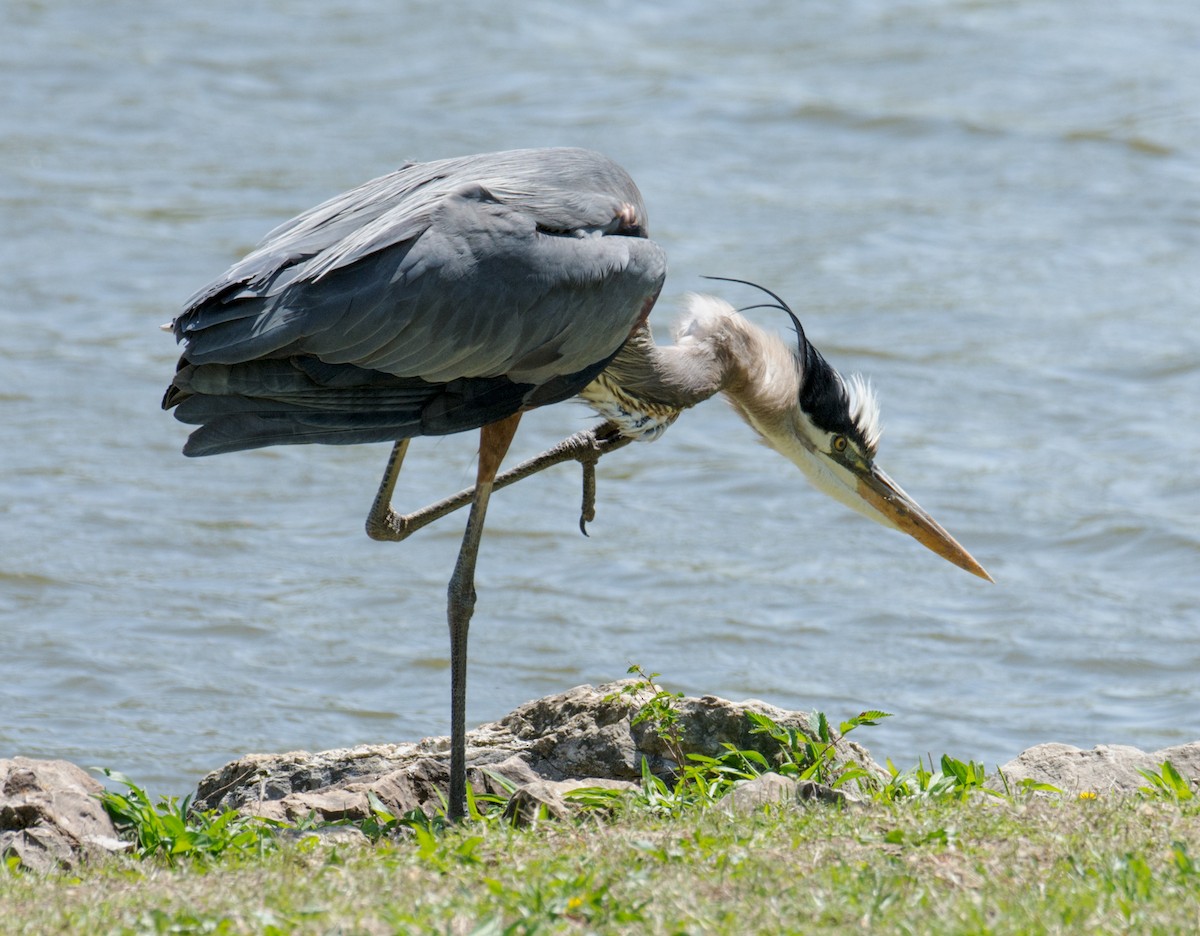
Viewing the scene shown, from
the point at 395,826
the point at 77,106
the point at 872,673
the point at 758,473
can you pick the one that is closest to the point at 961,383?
the point at 758,473

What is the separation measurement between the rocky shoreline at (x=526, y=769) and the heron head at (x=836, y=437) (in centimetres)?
167

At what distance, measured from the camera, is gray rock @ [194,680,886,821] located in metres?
5.51

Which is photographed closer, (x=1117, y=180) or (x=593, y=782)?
(x=593, y=782)

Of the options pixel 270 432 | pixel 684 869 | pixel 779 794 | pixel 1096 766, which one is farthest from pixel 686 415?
pixel 684 869

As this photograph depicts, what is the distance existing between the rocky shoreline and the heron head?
5.48ft

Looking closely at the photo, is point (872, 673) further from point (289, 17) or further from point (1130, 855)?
point (289, 17)

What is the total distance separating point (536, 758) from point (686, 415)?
232 inches

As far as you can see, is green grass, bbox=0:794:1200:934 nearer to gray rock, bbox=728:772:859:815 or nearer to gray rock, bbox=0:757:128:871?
gray rock, bbox=728:772:859:815

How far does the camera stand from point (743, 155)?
49.1 feet

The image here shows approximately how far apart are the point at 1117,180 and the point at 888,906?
38.9ft

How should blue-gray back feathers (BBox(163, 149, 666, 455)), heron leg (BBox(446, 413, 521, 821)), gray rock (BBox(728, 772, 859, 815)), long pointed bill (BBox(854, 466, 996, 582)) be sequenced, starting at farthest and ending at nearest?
1. long pointed bill (BBox(854, 466, 996, 582))
2. heron leg (BBox(446, 413, 521, 821))
3. blue-gray back feathers (BBox(163, 149, 666, 455))
4. gray rock (BBox(728, 772, 859, 815))

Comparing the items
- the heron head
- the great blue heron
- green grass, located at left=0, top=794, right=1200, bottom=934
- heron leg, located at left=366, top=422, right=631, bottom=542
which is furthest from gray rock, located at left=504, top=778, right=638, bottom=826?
the heron head

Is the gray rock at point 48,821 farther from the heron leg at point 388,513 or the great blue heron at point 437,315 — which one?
the heron leg at point 388,513

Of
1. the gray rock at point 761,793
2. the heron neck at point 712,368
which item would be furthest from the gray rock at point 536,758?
the heron neck at point 712,368
